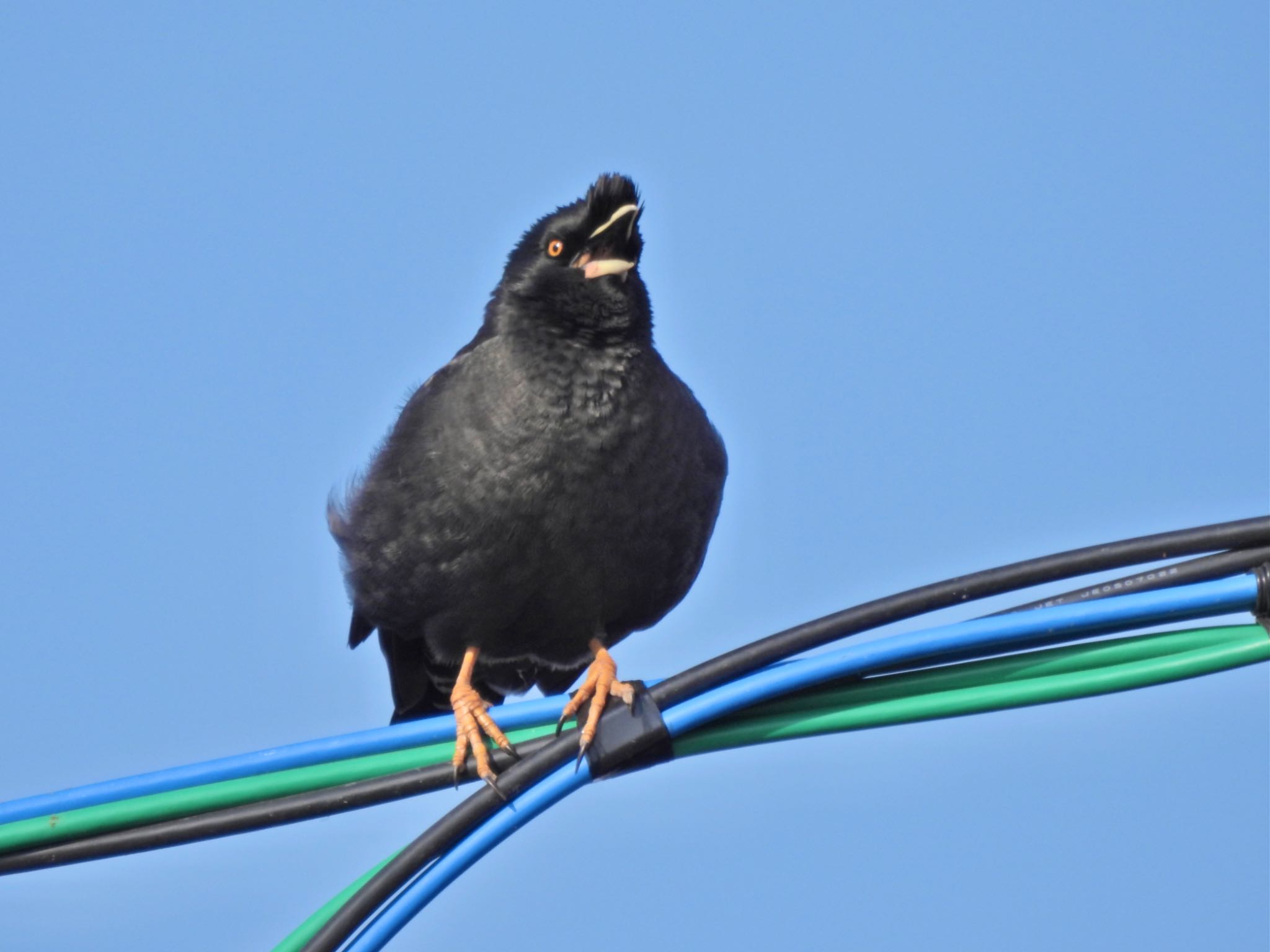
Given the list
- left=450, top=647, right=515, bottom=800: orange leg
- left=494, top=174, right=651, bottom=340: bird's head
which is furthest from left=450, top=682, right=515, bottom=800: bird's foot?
left=494, top=174, right=651, bottom=340: bird's head

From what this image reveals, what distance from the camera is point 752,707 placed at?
394 cm

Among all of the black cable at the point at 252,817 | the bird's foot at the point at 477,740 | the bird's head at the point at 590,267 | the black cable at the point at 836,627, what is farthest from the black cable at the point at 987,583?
the bird's head at the point at 590,267

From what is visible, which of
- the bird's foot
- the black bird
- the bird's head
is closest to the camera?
the bird's foot

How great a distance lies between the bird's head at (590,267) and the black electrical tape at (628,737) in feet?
8.47

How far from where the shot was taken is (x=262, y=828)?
13.0 feet

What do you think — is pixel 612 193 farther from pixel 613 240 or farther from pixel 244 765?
pixel 244 765

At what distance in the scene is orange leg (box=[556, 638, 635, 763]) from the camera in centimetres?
398

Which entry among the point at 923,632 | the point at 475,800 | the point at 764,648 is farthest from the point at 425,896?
the point at 923,632

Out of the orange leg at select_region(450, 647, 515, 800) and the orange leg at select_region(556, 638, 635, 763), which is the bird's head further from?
the orange leg at select_region(450, 647, 515, 800)

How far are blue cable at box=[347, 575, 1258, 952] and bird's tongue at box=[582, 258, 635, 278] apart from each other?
280 centimetres

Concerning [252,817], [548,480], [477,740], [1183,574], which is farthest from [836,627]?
[548,480]

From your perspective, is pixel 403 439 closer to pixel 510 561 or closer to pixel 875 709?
pixel 510 561

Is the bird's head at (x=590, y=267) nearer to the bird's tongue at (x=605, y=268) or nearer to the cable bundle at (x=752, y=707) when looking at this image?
the bird's tongue at (x=605, y=268)

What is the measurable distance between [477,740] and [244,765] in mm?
645
